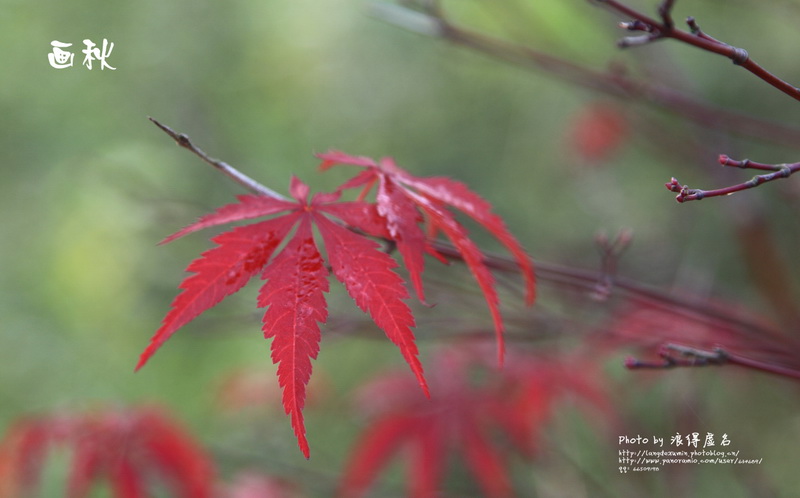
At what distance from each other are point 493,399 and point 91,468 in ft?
2.26

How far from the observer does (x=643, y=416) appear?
238 centimetres

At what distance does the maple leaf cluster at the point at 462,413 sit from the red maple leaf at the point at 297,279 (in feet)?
2.11

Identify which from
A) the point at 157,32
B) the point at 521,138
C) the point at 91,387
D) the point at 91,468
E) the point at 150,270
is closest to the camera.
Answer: the point at 91,468

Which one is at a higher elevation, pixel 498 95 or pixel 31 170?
pixel 498 95

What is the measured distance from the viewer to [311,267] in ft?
1.94

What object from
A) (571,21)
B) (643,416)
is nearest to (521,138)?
(571,21)

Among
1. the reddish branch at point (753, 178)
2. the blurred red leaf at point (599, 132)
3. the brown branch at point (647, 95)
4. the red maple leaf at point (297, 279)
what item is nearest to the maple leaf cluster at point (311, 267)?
the red maple leaf at point (297, 279)

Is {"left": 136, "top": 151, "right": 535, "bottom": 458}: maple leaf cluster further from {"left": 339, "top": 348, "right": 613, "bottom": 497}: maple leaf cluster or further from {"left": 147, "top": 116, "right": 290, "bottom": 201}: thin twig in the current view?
{"left": 339, "top": 348, "right": 613, "bottom": 497}: maple leaf cluster

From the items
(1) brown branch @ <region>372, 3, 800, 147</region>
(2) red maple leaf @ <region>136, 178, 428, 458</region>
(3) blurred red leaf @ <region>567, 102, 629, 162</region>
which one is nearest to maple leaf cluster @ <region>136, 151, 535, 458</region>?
(2) red maple leaf @ <region>136, 178, 428, 458</region>

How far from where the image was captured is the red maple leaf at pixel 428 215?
62 cm

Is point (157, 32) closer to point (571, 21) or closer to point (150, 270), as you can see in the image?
point (150, 270)

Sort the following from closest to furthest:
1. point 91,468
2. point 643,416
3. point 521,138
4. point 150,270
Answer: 1. point 91,468
2. point 643,416
3. point 150,270
4. point 521,138

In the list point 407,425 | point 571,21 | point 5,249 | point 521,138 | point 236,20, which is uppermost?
point 571,21

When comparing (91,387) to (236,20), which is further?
(236,20)
